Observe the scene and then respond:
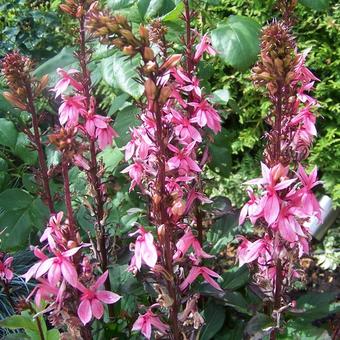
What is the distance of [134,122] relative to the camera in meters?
2.22

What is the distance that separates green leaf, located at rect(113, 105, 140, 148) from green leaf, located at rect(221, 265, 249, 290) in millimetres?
613

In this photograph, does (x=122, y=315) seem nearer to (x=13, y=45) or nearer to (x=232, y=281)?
(x=232, y=281)

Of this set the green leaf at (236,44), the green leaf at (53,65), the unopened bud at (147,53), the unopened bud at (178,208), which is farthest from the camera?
the green leaf at (53,65)

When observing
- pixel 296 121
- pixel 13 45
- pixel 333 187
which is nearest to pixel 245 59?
pixel 296 121

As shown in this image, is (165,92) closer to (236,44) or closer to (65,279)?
(65,279)

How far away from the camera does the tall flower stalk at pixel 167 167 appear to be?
3.65 ft

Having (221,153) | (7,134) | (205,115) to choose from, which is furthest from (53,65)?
(205,115)

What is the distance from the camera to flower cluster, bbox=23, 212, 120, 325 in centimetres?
127

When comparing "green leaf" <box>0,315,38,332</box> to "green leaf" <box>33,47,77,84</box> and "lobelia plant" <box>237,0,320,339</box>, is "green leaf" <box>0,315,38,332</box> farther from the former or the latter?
"green leaf" <box>33,47,77,84</box>

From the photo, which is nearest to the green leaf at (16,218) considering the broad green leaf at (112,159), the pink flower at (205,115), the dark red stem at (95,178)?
the broad green leaf at (112,159)

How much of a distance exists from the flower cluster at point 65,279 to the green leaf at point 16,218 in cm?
77

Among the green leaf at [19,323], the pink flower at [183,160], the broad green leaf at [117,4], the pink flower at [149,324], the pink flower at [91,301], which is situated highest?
the broad green leaf at [117,4]

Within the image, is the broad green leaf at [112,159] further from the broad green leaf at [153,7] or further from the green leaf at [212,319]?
the green leaf at [212,319]

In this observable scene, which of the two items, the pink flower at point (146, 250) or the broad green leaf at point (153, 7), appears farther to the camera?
the broad green leaf at point (153, 7)
